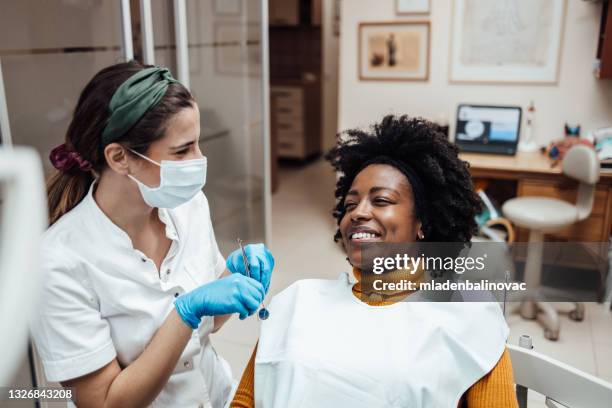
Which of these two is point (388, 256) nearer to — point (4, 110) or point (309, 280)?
point (309, 280)

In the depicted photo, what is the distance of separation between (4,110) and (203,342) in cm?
86

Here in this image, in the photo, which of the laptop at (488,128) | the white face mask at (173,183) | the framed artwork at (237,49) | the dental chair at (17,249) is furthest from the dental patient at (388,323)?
the laptop at (488,128)

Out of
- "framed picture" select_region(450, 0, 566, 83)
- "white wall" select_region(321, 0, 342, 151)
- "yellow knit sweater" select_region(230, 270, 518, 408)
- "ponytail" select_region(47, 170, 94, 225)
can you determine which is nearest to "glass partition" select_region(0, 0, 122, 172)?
"ponytail" select_region(47, 170, 94, 225)

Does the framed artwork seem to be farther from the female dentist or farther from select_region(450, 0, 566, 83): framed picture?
the female dentist

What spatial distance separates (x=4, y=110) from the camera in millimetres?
1517

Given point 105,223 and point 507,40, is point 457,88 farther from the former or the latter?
point 105,223

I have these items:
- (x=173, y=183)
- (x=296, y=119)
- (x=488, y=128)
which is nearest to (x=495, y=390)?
(x=173, y=183)

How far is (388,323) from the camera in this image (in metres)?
1.13

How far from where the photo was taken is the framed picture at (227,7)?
108 inches

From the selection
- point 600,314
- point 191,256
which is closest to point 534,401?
point 600,314

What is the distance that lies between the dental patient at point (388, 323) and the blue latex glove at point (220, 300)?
0.36ft

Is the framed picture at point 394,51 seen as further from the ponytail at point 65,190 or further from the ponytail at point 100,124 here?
the ponytail at point 65,190

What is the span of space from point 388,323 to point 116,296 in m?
0.58

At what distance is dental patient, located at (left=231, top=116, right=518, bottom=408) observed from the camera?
1.04m
